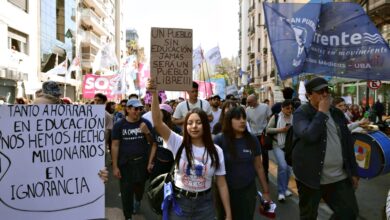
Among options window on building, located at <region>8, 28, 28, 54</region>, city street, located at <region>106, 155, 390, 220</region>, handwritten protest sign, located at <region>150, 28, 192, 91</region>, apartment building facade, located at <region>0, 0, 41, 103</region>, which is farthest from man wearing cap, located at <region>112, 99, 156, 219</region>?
window on building, located at <region>8, 28, 28, 54</region>

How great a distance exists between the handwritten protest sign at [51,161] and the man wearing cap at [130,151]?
1818 mm

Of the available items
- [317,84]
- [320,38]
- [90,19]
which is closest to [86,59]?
[90,19]

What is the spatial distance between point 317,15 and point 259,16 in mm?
50264

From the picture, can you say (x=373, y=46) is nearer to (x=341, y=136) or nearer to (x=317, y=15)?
(x=317, y=15)

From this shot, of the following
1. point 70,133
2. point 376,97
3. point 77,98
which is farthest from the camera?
point 77,98

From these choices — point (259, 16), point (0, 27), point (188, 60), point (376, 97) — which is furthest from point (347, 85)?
point (259, 16)

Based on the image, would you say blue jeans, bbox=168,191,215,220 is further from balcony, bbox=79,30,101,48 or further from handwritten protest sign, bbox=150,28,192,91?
balcony, bbox=79,30,101,48

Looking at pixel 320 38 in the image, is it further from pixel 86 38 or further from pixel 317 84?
pixel 86 38

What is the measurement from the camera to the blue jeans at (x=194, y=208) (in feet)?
11.2

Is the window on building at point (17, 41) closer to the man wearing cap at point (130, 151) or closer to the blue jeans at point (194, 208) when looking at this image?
the man wearing cap at point (130, 151)

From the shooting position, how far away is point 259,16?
178 feet

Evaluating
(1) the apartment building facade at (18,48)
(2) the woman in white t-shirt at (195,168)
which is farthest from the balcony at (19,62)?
(2) the woman in white t-shirt at (195,168)

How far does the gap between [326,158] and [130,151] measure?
2536 mm

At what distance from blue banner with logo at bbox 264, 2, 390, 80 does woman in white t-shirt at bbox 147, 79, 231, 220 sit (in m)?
2.52
